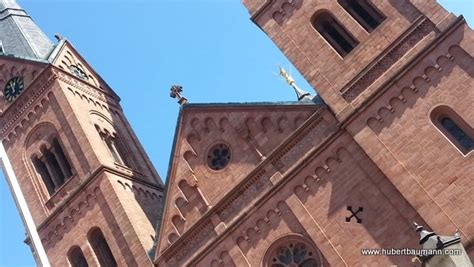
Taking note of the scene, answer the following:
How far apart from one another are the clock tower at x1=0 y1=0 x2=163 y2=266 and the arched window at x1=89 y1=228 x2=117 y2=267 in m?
0.04

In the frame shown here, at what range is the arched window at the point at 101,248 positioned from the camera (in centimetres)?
2564

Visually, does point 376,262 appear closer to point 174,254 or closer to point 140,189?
point 174,254

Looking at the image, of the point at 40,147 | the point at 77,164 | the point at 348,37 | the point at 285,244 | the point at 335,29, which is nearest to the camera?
the point at 285,244

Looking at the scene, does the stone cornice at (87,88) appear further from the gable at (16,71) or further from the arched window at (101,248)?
the arched window at (101,248)

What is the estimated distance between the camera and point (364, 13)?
23156mm

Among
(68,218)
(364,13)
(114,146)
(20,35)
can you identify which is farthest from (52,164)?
(364,13)

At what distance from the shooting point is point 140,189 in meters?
27.5

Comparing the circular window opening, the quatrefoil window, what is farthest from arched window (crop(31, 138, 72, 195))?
the quatrefoil window

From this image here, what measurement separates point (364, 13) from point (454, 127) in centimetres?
561

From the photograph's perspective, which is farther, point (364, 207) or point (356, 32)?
point (356, 32)

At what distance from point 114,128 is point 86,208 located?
533cm

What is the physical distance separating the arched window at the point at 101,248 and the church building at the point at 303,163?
6cm

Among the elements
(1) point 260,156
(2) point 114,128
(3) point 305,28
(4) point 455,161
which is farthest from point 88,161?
(4) point 455,161

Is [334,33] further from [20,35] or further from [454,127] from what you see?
[20,35]
